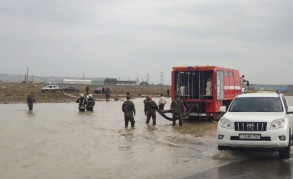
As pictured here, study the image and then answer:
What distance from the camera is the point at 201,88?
23.2 meters

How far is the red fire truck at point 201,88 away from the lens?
74.4 feet

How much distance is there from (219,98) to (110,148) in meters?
11.3

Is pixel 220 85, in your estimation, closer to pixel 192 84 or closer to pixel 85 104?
pixel 192 84

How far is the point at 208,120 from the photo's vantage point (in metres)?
23.6

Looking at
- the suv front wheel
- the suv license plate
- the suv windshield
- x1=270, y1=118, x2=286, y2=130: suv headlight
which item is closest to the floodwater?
the suv front wheel

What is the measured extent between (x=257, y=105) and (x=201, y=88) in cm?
1116

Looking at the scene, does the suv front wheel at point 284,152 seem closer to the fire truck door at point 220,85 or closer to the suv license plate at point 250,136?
the suv license plate at point 250,136

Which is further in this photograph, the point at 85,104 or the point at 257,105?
the point at 85,104

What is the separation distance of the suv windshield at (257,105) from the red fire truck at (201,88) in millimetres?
10126

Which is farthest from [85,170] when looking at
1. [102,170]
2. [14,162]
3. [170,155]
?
[170,155]

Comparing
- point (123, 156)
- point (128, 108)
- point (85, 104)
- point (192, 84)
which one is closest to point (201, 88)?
point (192, 84)

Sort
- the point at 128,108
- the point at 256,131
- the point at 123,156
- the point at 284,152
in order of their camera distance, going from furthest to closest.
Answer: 1. the point at 128,108
2. the point at 123,156
3. the point at 284,152
4. the point at 256,131

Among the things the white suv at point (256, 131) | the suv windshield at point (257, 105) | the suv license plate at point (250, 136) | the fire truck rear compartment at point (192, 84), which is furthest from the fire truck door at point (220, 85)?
the suv license plate at point (250, 136)

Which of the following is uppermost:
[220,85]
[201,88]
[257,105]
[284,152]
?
[220,85]
